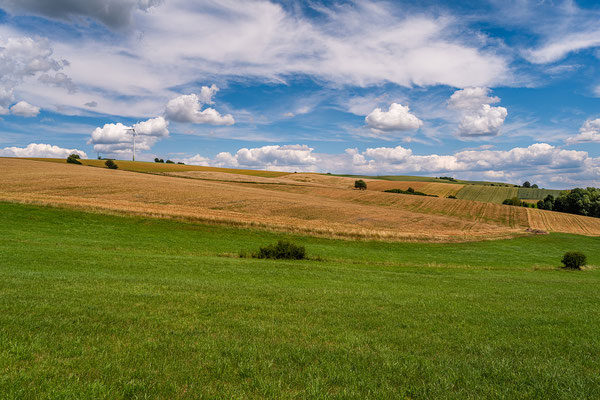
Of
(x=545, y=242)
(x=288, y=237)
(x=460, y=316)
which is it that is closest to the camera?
(x=460, y=316)

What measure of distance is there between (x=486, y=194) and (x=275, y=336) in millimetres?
125289

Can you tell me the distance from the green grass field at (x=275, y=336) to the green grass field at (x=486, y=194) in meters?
100

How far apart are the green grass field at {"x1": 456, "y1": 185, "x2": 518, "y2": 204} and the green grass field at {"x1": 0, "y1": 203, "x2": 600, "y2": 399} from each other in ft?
330

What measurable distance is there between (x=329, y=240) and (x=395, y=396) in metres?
36.4

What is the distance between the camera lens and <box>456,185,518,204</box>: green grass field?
10969 centimetres

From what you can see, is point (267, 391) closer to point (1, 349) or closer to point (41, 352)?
point (41, 352)

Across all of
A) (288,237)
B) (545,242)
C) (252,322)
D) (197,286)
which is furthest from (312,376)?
(545,242)

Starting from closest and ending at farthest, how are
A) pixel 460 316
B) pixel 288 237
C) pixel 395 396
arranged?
pixel 395 396, pixel 460 316, pixel 288 237

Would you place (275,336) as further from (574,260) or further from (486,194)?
(486,194)

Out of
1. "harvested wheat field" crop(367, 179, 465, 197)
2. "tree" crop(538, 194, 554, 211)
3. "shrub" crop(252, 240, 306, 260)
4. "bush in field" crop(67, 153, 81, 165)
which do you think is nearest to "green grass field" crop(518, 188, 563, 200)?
"tree" crop(538, 194, 554, 211)

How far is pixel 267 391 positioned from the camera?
18.4 ft

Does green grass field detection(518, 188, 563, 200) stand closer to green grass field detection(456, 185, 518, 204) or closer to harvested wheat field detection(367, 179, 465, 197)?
green grass field detection(456, 185, 518, 204)

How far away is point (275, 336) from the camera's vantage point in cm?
819

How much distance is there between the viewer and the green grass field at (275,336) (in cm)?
577
